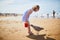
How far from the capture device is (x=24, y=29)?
69.4 inches

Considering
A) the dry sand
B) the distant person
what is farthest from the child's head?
the dry sand

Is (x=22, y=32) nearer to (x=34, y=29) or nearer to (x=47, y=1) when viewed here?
(x=34, y=29)

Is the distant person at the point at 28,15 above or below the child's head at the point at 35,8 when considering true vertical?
below

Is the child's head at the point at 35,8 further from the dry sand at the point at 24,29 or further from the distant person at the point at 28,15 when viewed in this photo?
the dry sand at the point at 24,29

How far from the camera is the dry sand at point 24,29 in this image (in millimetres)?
1746

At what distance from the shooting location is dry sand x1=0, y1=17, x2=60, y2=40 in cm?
175

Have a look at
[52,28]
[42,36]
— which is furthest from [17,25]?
[52,28]

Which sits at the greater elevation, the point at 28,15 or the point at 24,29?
the point at 28,15

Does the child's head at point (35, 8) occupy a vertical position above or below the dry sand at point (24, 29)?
above

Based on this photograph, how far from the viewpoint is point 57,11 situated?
70.2 inches

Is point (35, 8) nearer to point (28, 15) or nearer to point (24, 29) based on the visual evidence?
point (28, 15)

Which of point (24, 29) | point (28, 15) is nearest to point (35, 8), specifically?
point (28, 15)

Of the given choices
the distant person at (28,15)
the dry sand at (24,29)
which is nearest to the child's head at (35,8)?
the distant person at (28,15)

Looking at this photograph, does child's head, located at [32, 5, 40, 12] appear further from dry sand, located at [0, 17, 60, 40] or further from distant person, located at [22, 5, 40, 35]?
dry sand, located at [0, 17, 60, 40]
